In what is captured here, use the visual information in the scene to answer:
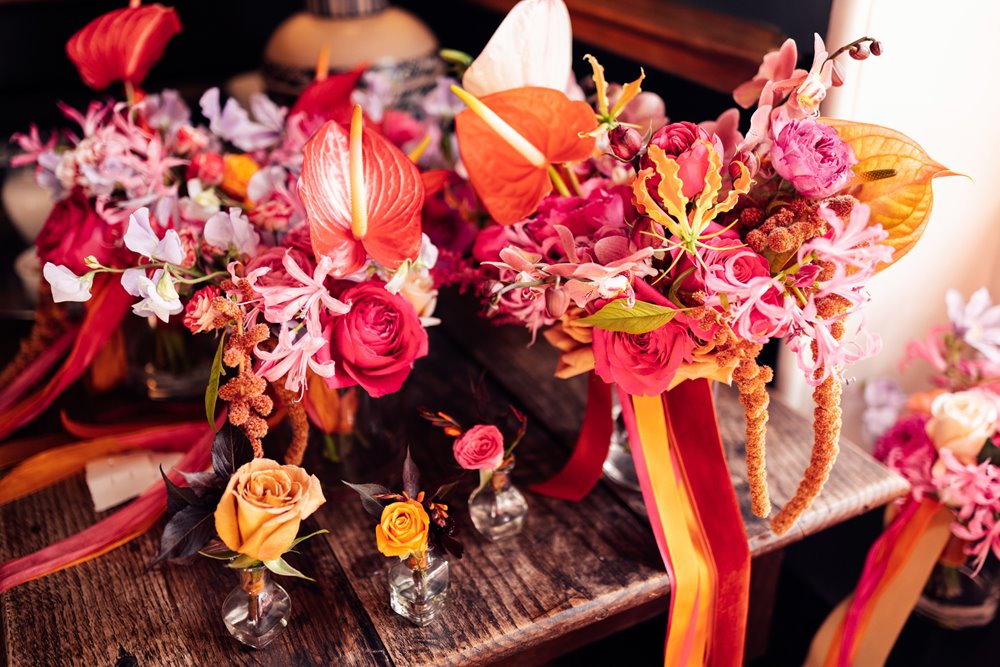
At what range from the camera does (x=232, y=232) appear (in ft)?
2.20

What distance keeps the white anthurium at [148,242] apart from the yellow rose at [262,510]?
161mm

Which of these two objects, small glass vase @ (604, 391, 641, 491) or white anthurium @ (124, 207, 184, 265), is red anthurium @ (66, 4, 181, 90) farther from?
small glass vase @ (604, 391, 641, 491)

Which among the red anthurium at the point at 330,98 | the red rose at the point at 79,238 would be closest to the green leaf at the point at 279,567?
the red rose at the point at 79,238

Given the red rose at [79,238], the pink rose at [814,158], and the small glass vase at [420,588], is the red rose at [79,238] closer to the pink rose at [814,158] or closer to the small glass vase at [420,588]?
the small glass vase at [420,588]

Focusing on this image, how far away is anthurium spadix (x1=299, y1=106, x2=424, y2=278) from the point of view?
0.57 metres

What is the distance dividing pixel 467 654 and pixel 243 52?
158 centimetres

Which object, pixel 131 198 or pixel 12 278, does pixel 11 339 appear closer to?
pixel 12 278

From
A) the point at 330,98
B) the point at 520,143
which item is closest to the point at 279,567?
the point at 520,143

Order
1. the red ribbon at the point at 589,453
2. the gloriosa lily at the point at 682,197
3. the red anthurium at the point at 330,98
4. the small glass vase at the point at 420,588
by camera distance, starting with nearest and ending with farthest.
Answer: the gloriosa lily at the point at 682,197, the small glass vase at the point at 420,588, the red ribbon at the point at 589,453, the red anthurium at the point at 330,98

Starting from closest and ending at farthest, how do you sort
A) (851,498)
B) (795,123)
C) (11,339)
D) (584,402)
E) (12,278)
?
1. (795,123)
2. (851,498)
3. (584,402)
4. (11,339)
5. (12,278)

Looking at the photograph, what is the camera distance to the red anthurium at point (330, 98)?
0.87m

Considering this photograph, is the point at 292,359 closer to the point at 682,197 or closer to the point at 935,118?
the point at 682,197

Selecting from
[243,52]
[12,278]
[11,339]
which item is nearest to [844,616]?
[11,339]

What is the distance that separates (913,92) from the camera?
2.61 feet
